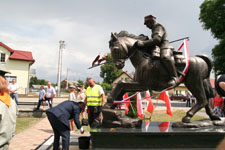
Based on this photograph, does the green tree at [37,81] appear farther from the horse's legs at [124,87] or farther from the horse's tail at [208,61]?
the horse's tail at [208,61]

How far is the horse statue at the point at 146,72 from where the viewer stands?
3801 mm

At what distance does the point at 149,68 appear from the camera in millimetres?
3844

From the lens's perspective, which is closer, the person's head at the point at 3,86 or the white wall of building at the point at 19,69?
the person's head at the point at 3,86

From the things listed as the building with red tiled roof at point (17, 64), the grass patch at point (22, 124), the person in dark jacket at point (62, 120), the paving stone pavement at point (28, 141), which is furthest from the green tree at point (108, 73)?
the person in dark jacket at point (62, 120)

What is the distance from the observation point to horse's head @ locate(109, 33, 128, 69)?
147 inches

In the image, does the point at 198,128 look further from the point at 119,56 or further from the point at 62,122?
the point at 62,122

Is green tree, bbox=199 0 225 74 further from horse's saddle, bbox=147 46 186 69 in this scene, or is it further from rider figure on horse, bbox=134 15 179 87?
rider figure on horse, bbox=134 15 179 87

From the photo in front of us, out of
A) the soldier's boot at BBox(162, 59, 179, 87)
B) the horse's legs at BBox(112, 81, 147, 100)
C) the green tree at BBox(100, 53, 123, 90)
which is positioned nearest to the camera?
the soldier's boot at BBox(162, 59, 179, 87)

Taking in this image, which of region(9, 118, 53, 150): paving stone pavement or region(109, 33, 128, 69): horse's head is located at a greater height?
region(109, 33, 128, 69): horse's head

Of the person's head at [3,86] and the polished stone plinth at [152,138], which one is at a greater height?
the person's head at [3,86]

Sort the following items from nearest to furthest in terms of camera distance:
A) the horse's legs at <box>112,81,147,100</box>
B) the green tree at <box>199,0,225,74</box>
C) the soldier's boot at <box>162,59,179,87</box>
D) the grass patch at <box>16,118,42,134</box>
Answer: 1. the soldier's boot at <box>162,59,179,87</box>
2. the horse's legs at <box>112,81,147,100</box>
3. the grass patch at <box>16,118,42,134</box>
4. the green tree at <box>199,0,225,74</box>

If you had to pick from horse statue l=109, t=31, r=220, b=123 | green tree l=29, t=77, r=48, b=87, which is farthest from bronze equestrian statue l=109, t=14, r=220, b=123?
green tree l=29, t=77, r=48, b=87

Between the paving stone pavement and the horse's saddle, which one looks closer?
the horse's saddle

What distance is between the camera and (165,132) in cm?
330
